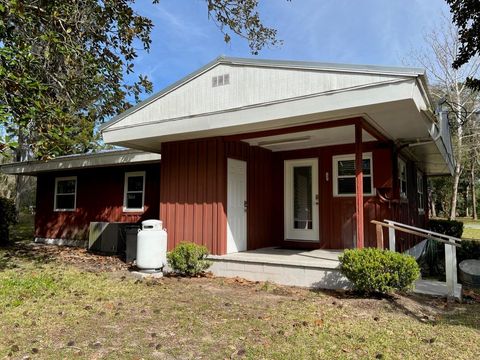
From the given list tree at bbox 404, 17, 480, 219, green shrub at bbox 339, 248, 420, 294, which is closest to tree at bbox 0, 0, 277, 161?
green shrub at bbox 339, 248, 420, 294

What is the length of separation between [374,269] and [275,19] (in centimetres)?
799

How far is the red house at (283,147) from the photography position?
19.0ft

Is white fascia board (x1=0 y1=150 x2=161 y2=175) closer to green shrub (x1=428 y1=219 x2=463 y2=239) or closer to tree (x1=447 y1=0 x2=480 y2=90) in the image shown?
tree (x1=447 y1=0 x2=480 y2=90)

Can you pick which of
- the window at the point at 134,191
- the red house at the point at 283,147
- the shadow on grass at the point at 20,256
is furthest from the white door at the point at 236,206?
the shadow on grass at the point at 20,256

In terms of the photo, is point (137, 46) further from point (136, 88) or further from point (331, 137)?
point (331, 137)

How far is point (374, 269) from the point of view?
17.0ft

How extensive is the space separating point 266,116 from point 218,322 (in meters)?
3.36

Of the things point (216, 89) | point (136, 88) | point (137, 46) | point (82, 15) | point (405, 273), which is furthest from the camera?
point (136, 88)

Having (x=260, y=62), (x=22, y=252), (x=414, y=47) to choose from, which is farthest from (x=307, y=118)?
(x=414, y=47)

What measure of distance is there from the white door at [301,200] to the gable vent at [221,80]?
3.03 m

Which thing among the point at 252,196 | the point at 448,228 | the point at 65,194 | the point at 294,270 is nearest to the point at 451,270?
the point at 294,270

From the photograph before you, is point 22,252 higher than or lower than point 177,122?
lower

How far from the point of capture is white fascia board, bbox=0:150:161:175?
426 inches

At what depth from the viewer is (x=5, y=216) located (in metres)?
11.9
